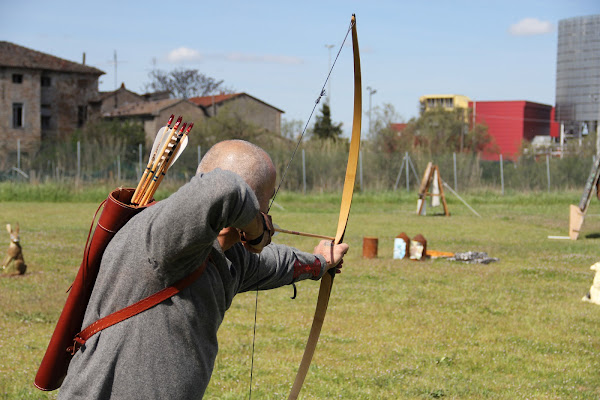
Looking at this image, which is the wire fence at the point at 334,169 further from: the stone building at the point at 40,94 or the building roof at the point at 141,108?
the building roof at the point at 141,108

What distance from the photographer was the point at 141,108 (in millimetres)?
48219

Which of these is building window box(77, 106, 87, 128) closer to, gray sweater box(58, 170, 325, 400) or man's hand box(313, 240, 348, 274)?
man's hand box(313, 240, 348, 274)

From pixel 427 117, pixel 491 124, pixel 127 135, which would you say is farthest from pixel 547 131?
pixel 127 135

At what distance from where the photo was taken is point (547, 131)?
66.0 m

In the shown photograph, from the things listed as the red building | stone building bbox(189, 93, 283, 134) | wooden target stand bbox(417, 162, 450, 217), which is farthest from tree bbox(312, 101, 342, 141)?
wooden target stand bbox(417, 162, 450, 217)

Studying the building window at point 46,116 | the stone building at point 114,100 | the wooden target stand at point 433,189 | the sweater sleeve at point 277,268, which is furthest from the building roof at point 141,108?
the sweater sleeve at point 277,268

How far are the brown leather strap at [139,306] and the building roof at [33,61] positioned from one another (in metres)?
44.1

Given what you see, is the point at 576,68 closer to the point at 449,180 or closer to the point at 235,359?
the point at 449,180

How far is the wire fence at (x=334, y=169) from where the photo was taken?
1079 inches

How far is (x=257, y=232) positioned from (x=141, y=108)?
47848 millimetres

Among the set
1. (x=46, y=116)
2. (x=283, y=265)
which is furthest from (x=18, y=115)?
(x=283, y=265)

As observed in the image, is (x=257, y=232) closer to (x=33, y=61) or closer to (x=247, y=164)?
(x=247, y=164)

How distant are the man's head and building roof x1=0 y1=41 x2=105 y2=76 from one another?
44.1 m

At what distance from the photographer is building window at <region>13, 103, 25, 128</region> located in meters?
43.0
